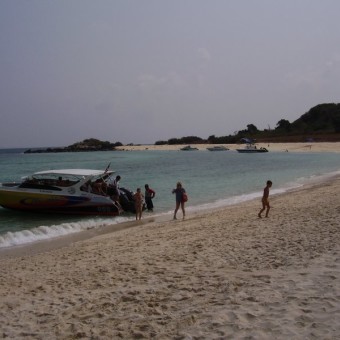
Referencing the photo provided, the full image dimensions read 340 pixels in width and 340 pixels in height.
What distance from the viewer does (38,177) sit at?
20.4 m

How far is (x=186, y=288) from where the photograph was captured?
707 centimetres

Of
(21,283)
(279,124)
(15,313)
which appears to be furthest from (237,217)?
(279,124)

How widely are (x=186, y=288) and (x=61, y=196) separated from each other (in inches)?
528

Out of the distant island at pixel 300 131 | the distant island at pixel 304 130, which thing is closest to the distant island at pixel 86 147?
the distant island at pixel 300 131

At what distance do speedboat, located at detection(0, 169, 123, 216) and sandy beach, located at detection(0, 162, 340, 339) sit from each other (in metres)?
7.10

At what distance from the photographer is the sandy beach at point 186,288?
220 inches

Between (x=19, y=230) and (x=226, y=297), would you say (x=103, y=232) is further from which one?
(x=226, y=297)

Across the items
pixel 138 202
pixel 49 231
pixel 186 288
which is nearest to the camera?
pixel 186 288

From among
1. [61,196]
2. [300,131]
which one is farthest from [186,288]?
[300,131]

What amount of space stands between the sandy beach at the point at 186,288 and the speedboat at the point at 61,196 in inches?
280

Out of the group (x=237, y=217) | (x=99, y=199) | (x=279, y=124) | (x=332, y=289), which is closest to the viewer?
(x=332, y=289)

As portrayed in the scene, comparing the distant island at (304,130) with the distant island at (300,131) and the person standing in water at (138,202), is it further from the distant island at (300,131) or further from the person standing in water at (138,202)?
the person standing in water at (138,202)

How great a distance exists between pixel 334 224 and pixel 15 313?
27.4 feet

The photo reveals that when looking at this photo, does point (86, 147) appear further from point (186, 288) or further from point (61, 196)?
point (186, 288)
